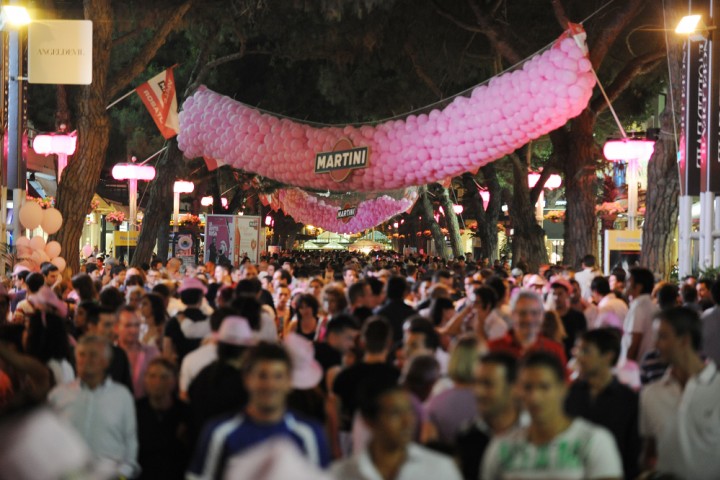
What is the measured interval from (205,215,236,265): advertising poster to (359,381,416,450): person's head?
78.8ft

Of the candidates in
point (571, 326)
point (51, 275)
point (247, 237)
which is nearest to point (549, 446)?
point (571, 326)

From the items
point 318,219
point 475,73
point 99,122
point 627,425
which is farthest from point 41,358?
point 318,219

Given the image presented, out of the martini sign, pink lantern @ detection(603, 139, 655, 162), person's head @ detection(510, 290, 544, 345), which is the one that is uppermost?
pink lantern @ detection(603, 139, 655, 162)

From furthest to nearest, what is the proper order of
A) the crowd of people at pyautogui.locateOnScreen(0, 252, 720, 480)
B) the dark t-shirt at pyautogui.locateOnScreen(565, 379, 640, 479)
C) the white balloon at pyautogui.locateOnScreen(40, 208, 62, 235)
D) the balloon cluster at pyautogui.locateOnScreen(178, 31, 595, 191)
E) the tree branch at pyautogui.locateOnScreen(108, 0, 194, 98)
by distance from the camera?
the tree branch at pyautogui.locateOnScreen(108, 0, 194, 98)
the white balloon at pyautogui.locateOnScreen(40, 208, 62, 235)
the balloon cluster at pyautogui.locateOnScreen(178, 31, 595, 191)
the dark t-shirt at pyautogui.locateOnScreen(565, 379, 640, 479)
the crowd of people at pyautogui.locateOnScreen(0, 252, 720, 480)

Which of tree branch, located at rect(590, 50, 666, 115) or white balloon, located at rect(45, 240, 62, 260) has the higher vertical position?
tree branch, located at rect(590, 50, 666, 115)

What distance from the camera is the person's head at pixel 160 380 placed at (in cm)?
671

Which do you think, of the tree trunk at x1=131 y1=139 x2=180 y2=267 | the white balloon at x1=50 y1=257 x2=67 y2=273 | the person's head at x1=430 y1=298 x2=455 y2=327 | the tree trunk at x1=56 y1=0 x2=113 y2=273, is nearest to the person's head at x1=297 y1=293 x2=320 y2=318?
the person's head at x1=430 y1=298 x2=455 y2=327

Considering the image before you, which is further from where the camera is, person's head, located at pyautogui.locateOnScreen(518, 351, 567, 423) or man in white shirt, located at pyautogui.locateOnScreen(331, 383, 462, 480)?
person's head, located at pyautogui.locateOnScreen(518, 351, 567, 423)

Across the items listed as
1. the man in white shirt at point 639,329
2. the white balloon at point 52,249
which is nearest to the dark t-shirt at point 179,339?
the man in white shirt at point 639,329

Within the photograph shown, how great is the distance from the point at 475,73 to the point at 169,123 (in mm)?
9187

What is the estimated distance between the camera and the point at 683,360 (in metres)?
5.93

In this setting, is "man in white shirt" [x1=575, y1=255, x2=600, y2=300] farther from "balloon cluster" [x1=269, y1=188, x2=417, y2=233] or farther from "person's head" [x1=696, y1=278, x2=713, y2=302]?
"balloon cluster" [x1=269, y1=188, x2=417, y2=233]

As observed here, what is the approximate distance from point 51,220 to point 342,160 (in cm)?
474

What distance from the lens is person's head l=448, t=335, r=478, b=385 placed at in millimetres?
6027
